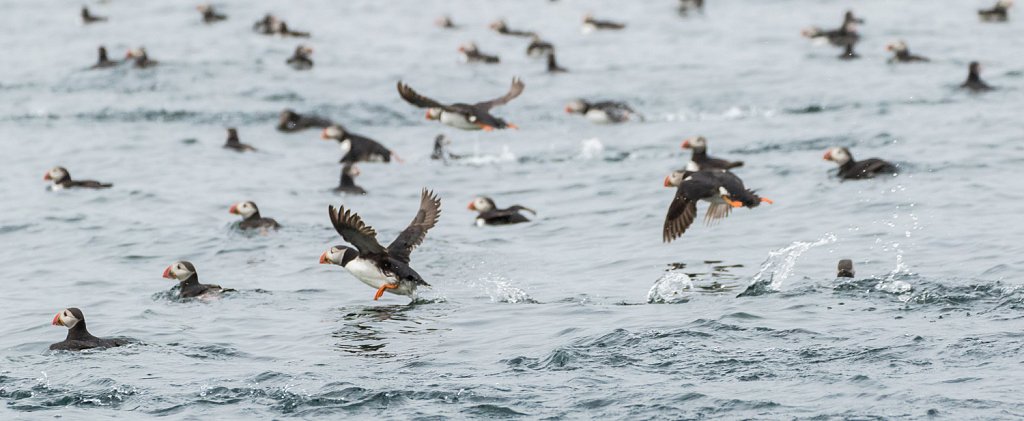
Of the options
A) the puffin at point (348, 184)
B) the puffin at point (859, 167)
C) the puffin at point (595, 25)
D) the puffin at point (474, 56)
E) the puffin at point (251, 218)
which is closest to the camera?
the puffin at point (251, 218)

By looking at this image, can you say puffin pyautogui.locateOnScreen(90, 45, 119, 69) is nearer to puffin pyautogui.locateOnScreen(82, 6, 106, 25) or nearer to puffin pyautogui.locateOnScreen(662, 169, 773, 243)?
puffin pyautogui.locateOnScreen(82, 6, 106, 25)

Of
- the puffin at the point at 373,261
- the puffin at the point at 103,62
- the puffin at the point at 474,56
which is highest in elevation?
the puffin at the point at 474,56

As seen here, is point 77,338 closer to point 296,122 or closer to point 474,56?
point 296,122

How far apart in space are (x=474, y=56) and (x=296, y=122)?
23.4 ft

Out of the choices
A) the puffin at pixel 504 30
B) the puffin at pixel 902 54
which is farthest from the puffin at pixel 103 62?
the puffin at pixel 902 54

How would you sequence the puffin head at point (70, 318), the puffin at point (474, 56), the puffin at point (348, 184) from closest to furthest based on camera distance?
the puffin head at point (70, 318) → the puffin at point (348, 184) → the puffin at point (474, 56)

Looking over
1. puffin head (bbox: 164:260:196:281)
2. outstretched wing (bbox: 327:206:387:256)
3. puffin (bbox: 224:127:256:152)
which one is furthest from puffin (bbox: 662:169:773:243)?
puffin (bbox: 224:127:256:152)

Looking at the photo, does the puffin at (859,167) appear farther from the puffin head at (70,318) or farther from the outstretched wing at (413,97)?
the puffin head at (70,318)

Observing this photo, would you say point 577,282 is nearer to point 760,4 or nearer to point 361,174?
point 361,174

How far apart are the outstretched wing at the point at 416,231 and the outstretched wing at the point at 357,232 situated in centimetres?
27

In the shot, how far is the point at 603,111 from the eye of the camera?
25203 millimetres

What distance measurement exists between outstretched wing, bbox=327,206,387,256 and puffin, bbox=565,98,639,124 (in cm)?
1216

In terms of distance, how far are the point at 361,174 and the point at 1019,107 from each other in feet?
34.5

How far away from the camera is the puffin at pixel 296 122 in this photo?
84.9ft
